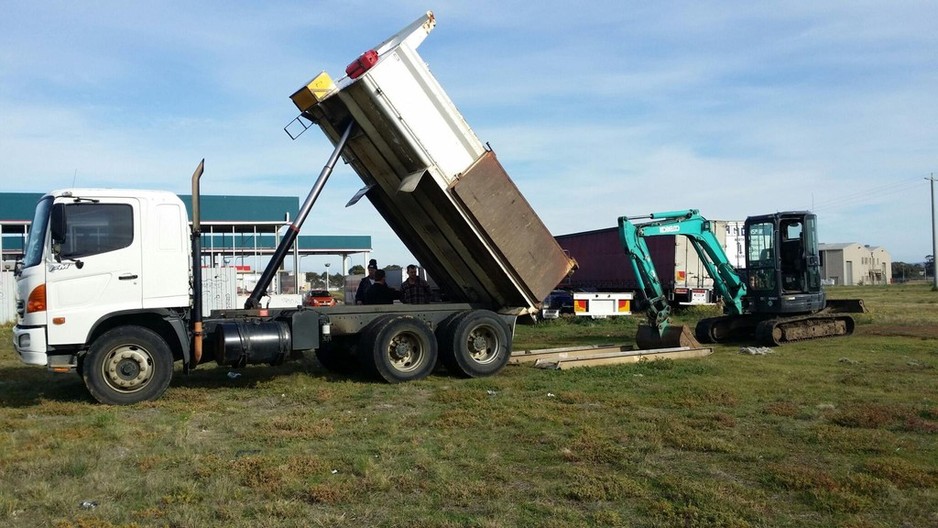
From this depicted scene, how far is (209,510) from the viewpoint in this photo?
16.8 feet

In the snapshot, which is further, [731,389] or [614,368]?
[614,368]

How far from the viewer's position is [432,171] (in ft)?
33.6

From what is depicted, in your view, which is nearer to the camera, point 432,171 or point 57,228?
point 57,228

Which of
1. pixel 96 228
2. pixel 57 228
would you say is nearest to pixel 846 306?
pixel 96 228

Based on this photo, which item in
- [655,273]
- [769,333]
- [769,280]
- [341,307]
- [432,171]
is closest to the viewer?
[432,171]

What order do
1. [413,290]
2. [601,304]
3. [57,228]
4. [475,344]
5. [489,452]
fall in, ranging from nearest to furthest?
[489,452] → [57,228] → [475,344] → [413,290] → [601,304]

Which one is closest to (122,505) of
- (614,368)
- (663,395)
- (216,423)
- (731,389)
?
(216,423)

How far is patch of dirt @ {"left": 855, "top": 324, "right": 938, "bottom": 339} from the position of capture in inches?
696

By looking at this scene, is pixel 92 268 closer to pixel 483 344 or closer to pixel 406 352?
pixel 406 352

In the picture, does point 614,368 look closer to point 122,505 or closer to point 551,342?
point 551,342

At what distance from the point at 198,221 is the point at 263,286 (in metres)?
1.38

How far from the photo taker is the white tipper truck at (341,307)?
9055 millimetres

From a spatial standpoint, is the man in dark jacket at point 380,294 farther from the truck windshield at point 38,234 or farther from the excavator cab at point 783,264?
the excavator cab at point 783,264

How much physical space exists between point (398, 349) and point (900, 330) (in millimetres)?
14381
